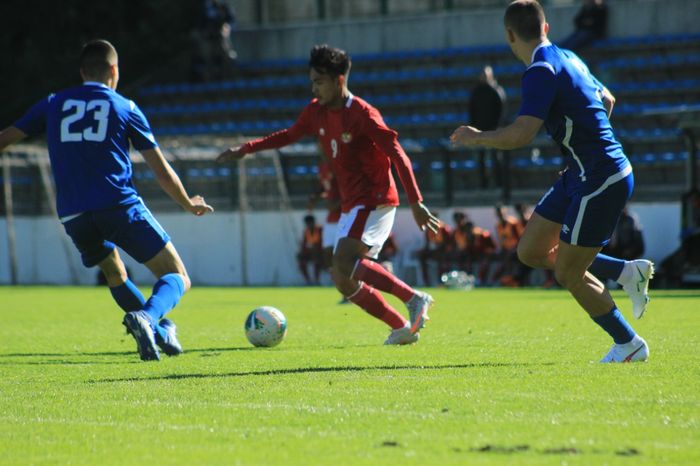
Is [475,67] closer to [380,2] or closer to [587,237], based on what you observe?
[380,2]

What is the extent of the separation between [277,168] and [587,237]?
60.7 ft

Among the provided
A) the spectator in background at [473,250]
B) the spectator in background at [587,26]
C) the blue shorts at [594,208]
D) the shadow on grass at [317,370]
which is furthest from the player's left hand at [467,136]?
the spectator in background at [587,26]

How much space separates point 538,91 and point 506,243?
15.1 metres

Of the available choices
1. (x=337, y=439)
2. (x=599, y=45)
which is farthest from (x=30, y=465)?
(x=599, y=45)

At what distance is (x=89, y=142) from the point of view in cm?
835

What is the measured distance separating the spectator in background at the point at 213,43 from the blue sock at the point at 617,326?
2406 cm

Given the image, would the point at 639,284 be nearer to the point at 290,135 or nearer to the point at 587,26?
the point at 290,135

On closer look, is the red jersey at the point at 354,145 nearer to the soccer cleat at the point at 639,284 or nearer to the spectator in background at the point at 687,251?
the soccer cleat at the point at 639,284

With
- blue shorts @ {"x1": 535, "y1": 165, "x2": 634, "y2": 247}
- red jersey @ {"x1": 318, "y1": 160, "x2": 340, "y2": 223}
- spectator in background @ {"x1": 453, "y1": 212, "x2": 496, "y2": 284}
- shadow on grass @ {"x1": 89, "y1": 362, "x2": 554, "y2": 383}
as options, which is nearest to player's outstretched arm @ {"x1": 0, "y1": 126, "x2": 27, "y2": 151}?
shadow on grass @ {"x1": 89, "y1": 362, "x2": 554, "y2": 383}

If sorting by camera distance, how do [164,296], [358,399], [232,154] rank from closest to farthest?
[358,399] → [164,296] → [232,154]

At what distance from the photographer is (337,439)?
16.9ft

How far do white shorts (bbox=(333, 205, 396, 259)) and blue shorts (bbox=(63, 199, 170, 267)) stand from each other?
170 centimetres

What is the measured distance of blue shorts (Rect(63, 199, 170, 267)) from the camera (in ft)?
27.4

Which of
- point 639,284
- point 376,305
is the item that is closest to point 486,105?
point 376,305
